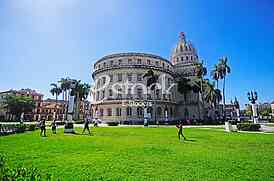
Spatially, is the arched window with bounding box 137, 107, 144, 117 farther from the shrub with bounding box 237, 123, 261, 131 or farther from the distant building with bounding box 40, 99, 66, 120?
the distant building with bounding box 40, 99, 66, 120

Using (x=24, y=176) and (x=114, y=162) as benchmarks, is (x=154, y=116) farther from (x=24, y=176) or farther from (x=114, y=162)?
(x=24, y=176)

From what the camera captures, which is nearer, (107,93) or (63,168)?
(63,168)

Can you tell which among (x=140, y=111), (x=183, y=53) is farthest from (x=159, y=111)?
(x=183, y=53)

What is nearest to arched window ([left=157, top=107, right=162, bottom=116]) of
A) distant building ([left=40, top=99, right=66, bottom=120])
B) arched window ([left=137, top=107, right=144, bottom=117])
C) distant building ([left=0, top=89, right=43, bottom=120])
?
→ arched window ([left=137, top=107, right=144, bottom=117])

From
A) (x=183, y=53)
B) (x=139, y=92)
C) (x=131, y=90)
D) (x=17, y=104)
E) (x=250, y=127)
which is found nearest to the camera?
(x=250, y=127)

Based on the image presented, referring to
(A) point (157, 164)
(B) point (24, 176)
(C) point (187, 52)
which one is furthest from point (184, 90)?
(B) point (24, 176)

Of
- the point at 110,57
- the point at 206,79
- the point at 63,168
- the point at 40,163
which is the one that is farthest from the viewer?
the point at 206,79

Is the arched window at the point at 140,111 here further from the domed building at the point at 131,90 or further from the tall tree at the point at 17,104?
the tall tree at the point at 17,104

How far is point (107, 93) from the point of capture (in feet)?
217

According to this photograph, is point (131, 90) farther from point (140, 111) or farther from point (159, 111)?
point (159, 111)

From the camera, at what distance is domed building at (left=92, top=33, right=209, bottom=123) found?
207 ft

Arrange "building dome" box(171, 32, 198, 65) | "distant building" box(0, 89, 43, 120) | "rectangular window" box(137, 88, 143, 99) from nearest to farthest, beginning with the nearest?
"rectangular window" box(137, 88, 143, 99) → "building dome" box(171, 32, 198, 65) → "distant building" box(0, 89, 43, 120)

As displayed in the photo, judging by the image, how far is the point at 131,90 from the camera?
6469 centimetres

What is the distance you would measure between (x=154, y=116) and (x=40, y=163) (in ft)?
186
